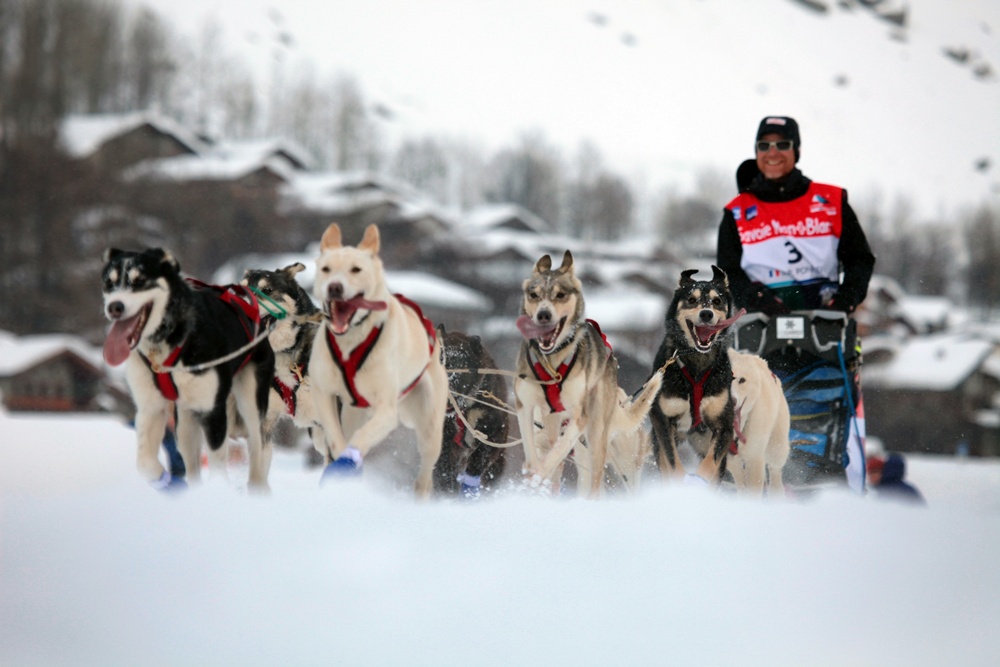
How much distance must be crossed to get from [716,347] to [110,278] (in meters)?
2.23

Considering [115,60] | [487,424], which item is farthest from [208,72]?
[487,424]

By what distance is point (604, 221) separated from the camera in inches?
1485

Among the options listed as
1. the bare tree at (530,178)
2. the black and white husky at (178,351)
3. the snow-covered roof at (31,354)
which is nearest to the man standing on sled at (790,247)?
the black and white husky at (178,351)

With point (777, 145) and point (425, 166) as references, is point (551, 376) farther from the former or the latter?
point (425, 166)

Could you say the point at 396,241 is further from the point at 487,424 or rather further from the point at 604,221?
the point at 487,424

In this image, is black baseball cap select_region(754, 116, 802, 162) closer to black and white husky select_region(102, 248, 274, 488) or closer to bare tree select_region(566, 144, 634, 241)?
black and white husky select_region(102, 248, 274, 488)

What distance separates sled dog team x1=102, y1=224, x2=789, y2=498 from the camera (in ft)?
9.62

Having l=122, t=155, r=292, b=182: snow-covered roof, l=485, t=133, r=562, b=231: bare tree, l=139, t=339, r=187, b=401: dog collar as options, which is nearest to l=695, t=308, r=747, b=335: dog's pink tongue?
l=139, t=339, r=187, b=401: dog collar

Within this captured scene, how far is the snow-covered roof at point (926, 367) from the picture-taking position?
25.2 meters

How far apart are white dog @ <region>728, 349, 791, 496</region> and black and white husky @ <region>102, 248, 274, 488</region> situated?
1986mm

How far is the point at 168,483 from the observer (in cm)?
305

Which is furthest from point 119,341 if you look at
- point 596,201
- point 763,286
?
point 596,201

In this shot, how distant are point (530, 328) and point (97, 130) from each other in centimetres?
3432

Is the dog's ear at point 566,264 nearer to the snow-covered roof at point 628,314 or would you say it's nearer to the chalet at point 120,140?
the snow-covered roof at point 628,314
